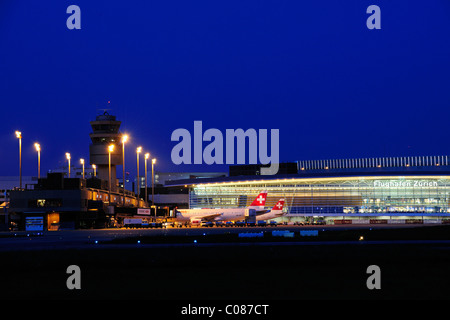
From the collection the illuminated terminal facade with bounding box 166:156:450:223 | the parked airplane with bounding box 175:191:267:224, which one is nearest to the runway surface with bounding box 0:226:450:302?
the parked airplane with bounding box 175:191:267:224

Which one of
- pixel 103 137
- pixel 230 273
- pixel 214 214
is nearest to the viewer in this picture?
pixel 230 273

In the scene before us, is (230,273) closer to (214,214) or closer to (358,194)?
(214,214)

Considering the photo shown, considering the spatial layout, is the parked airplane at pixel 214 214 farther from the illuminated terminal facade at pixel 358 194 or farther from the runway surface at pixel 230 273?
the runway surface at pixel 230 273

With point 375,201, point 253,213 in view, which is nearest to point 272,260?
point 253,213

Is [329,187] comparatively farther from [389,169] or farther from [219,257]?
[219,257]

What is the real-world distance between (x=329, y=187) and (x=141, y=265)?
138293 mm

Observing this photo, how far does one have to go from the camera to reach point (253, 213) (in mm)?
130625

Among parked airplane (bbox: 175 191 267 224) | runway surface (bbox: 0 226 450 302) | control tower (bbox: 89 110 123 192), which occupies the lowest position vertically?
parked airplane (bbox: 175 191 267 224)

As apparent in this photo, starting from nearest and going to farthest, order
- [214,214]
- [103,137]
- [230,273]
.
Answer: [230,273] → [214,214] → [103,137]

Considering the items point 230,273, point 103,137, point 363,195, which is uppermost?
point 103,137

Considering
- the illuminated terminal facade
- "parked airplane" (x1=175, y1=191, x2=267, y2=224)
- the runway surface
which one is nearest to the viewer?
the runway surface

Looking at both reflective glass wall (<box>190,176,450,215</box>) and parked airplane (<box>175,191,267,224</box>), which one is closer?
parked airplane (<box>175,191,267,224</box>)

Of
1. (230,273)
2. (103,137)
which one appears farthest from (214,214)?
(230,273)

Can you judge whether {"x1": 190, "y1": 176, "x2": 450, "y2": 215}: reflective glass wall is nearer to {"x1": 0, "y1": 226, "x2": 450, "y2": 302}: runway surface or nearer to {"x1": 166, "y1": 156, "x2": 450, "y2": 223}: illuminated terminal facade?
{"x1": 166, "y1": 156, "x2": 450, "y2": 223}: illuminated terminal facade
